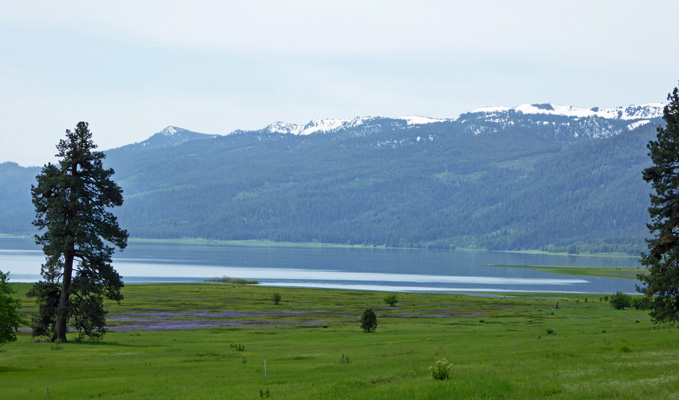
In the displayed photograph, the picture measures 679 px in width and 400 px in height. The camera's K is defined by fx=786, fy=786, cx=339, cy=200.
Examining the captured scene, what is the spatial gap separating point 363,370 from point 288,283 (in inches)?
4583

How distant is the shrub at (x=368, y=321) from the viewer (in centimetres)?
6425

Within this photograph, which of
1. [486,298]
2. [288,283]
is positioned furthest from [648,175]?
[288,283]

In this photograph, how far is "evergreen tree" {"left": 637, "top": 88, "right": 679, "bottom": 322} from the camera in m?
47.1

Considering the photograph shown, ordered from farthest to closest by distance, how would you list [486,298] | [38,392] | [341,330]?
[486,298], [341,330], [38,392]

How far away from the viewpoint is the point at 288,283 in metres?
153

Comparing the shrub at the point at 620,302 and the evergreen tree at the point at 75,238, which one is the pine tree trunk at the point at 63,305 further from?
the shrub at the point at 620,302

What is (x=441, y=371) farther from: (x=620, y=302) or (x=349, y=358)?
(x=620, y=302)

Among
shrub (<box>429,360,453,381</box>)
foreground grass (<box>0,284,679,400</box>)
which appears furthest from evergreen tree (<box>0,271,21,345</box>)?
shrub (<box>429,360,453,381</box>)

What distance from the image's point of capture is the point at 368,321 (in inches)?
2544

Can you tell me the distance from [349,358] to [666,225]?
69.7ft

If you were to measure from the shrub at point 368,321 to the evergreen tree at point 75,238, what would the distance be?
19711 mm

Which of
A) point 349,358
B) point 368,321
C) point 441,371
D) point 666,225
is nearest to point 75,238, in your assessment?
point 349,358

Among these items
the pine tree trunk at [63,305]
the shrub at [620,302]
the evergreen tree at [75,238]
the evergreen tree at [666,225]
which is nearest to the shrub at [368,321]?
the evergreen tree at [75,238]

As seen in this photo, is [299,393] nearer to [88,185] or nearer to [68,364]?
[68,364]
